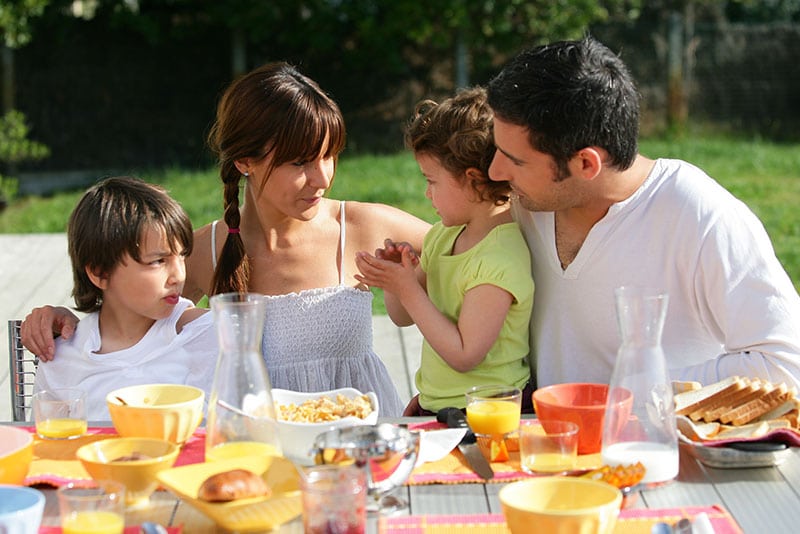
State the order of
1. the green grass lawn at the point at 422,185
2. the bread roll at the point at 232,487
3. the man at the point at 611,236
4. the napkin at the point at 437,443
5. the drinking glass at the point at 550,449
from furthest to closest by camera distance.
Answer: the green grass lawn at the point at 422,185, the man at the point at 611,236, the napkin at the point at 437,443, the drinking glass at the point at 550,449, the bread roll at the point at 232,487

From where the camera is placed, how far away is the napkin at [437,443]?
2178mm

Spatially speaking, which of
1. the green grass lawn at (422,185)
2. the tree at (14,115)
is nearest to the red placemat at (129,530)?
the green grass lawn at (422,185)

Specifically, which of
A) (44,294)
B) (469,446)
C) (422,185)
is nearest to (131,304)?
(469,446)

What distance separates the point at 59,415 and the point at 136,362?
680 millimetres

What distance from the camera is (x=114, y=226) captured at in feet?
9.93

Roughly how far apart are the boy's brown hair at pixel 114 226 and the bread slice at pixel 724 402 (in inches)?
58.4

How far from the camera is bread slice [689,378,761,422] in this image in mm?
2297

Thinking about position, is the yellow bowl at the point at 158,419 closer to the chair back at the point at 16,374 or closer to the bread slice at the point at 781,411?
the chair back at the point at 16,374

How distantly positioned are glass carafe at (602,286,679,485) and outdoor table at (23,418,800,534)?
2.6 inches

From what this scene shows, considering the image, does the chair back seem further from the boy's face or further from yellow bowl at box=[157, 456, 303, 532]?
yellow bowl at box=[157, 456, 303, 532]

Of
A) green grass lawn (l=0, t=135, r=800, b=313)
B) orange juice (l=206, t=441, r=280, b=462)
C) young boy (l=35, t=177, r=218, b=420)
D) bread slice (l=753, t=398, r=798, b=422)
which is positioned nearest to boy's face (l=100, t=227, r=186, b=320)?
young boy (l=35, t=177, r=218, b=420)

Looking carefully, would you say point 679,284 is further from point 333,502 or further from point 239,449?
point 333,502

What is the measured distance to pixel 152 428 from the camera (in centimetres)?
221

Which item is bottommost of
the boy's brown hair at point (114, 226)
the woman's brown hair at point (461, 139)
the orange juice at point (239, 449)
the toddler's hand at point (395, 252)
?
the orange juice at point (239, 449)
